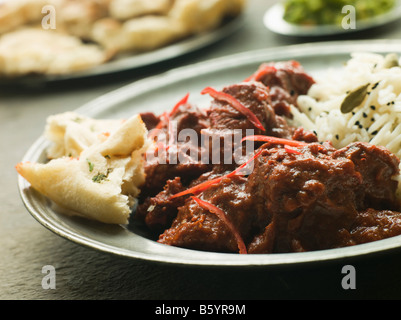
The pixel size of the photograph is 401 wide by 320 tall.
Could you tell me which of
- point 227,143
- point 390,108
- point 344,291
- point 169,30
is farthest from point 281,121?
point 169,30

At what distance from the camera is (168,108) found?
416cm

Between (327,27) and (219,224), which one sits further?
(327,27)

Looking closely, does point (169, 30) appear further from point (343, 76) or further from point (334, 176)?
point (334, 176)

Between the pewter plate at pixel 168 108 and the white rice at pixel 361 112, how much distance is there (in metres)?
0.94

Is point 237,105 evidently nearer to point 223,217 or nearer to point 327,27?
point 223,217

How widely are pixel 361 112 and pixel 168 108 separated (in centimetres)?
164

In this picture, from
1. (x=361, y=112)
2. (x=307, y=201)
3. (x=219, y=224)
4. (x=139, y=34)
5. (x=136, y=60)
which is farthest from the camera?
(x=139, y=34)

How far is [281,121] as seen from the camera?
3020 mm

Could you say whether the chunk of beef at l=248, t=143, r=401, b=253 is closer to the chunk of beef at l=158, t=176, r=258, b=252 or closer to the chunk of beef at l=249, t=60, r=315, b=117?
the chunk of beef at l=158, t=176, r=258, b=252

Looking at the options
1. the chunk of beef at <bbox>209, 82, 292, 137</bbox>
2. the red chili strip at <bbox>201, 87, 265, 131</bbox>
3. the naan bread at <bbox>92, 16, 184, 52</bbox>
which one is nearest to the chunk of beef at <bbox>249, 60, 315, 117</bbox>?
the chunk of beef at <bbox>209, 82, 292, 137</bbox>

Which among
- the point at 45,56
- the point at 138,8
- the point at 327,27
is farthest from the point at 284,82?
the point at 138,8

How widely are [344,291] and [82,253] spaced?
4.83 ft

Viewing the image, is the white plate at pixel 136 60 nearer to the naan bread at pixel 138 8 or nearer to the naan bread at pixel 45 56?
the naan bread at pixel 45 56

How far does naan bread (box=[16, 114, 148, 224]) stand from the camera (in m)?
2.62
